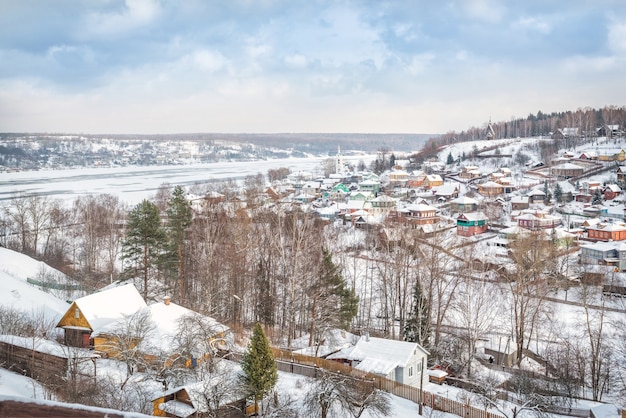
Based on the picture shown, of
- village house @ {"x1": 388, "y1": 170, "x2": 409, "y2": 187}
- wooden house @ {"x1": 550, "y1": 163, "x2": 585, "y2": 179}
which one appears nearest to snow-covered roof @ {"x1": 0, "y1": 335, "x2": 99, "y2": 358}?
village house @ {"x1": 388, "y1": 170, "x2": 409, "y2": 187}

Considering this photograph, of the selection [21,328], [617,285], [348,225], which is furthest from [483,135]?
[21,328]

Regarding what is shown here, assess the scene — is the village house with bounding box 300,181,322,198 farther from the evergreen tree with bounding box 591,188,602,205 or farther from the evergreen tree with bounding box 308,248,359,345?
the evergreen tree with bounding box 308,248,359,345

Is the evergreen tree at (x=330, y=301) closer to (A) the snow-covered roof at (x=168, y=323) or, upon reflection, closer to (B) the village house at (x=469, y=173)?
(A) the snow-covered roof at (x=168, y=323)

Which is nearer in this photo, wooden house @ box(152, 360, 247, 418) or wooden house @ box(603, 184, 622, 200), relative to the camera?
wooden house @ box(152, 360, 247, 418)

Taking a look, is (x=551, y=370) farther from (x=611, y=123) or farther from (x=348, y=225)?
(x=611, y=123)

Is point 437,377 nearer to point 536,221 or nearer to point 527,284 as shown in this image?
point 527,284

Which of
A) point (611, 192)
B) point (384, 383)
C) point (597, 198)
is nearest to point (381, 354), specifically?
point (384, 383)
